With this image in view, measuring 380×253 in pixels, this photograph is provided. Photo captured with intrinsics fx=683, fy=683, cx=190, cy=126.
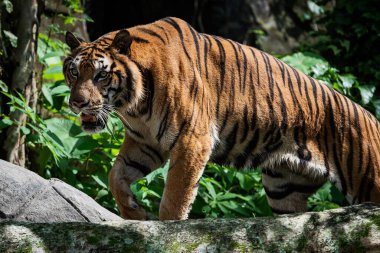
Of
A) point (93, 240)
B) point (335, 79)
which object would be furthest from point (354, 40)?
point (93, 240)

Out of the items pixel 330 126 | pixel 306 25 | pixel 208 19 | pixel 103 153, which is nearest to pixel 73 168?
pixel 103 153

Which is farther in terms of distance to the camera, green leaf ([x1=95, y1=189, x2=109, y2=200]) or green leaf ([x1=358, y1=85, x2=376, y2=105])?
green leaf ([x1=358, y1=85, x2=376, y2=105])

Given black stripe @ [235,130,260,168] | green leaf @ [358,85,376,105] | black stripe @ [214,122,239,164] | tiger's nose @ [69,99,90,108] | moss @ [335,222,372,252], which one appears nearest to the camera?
moss @ [335,222,372,252]

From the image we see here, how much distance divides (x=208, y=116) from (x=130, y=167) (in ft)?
2.22

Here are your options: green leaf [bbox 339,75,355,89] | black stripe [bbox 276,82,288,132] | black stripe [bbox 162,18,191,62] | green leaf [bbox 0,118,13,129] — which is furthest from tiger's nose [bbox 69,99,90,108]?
green leaf [bbox 339,75,355,89]

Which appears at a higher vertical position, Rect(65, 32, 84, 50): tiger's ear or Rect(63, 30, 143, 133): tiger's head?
Rect(65, 32, 84, 50): tiger's ear

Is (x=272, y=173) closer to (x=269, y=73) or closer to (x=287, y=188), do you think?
(x=287, y=188)

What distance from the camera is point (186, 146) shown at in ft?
15.1

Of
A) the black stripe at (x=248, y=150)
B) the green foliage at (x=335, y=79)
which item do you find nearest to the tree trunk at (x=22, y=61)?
the black stripe at (x=248, y=150)

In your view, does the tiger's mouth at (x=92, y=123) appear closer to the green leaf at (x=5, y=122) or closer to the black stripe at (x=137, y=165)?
the black stripe at (x=137, y=165)

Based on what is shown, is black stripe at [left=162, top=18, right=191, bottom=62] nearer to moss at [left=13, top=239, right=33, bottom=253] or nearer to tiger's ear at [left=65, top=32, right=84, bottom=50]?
tiger's ear at [left=65, top=32, right=84, bottom=50]

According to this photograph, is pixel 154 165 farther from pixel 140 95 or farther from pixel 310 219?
pixel 310 219

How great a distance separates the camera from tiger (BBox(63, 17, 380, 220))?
459 cm

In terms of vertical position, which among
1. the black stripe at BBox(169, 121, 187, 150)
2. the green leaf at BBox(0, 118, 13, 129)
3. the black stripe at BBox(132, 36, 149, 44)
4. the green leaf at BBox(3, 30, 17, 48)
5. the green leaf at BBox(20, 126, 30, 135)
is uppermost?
the black stripe at BBox(132, 36, 149, 44)
